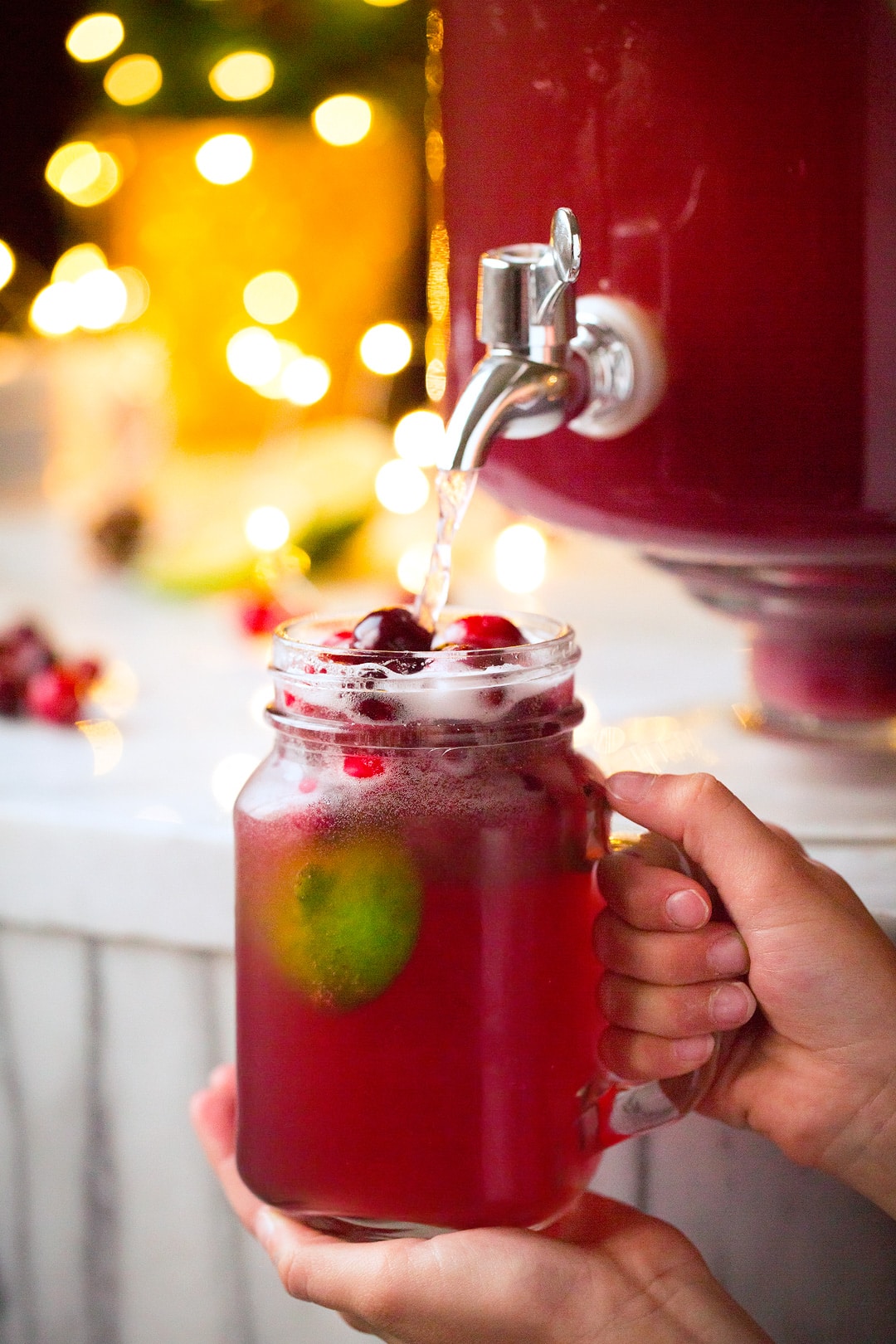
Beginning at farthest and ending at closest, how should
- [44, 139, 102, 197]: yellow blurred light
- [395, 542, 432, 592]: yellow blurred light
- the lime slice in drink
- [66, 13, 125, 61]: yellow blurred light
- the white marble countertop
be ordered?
[44, 139, 102, 197]: yellow blurred light → [66, 13, 125, 61]: yellow blurred light → [395, 542, 432, 592]: yellow blurred light → the white marble countertop → the lime slice in drink

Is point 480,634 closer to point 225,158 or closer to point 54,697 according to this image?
point 54,697

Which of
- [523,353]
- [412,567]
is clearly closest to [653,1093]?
[523,353]

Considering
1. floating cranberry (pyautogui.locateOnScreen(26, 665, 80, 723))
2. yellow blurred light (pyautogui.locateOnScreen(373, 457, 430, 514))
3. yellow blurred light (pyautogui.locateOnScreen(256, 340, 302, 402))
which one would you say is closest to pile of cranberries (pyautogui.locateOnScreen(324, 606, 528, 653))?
floating cranberry (pyautogui.locateOnScreen(26, 665, 80, 723))

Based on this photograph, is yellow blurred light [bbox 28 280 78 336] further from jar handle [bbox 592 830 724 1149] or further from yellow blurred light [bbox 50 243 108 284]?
jar handle [bbox 592 830 724 1149]

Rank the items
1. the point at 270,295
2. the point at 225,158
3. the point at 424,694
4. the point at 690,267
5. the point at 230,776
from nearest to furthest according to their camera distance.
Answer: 1. the point at 424,694
2. the point at 690,267
3. the point at 230,776
4. the point at 225,158
5. the point at 270,295

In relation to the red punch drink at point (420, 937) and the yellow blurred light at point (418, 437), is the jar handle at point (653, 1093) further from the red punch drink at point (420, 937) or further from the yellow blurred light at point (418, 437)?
the yellow blurred light at point (418, 437)

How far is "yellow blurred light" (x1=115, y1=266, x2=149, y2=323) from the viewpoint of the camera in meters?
1.61

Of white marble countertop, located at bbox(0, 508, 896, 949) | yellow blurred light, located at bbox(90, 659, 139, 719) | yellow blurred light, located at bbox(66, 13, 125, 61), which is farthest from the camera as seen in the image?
yellow blurred light, located at bbox(66, 13, 125, 61)

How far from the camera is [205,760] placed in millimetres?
761

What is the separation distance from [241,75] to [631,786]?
125 cm

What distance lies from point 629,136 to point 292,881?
35 centimetres

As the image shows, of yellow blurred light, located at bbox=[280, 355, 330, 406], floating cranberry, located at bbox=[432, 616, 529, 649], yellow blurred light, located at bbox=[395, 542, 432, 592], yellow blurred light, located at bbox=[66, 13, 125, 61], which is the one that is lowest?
yellow blurred light, located at bbox=[395, 542, 432, 592]

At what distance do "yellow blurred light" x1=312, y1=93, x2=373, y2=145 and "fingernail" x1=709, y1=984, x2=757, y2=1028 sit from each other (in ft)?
4.16

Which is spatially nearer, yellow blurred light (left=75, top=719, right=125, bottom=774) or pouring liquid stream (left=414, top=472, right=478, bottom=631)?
pouring liquid stream (left=414, top=472, right=478, bottom=631)
